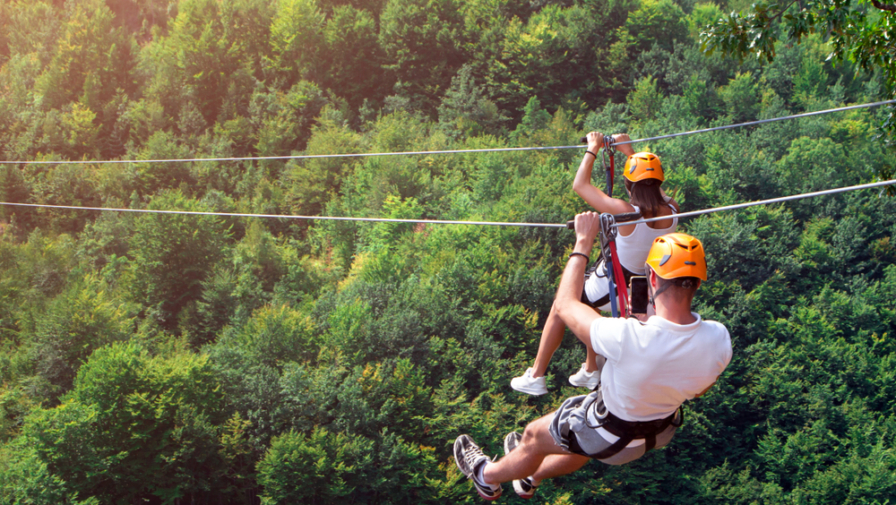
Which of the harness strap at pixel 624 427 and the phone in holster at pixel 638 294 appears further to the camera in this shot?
the phone in holster at pixel 638 294

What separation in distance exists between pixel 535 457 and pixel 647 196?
1920 millimetres

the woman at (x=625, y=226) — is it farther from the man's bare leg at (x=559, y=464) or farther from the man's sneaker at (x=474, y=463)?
the man's sneaker at (x=474, y=463)

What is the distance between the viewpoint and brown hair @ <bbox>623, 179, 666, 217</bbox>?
15.7 ft

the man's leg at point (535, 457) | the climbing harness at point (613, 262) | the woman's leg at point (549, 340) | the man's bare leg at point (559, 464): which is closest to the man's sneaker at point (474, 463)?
the man's leg at point (535, 457)

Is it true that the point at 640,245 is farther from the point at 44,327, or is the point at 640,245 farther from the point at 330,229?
the point at 330,229

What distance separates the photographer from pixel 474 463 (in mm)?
5648

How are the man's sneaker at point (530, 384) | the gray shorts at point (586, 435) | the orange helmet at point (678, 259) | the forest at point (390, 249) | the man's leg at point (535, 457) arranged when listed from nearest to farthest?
the orange helmet at point (678, 259) < the gray shorts at point (586, 435) < the man's leg at point (535, 457) < the man's sneaker at point (530, 384) < the forest at point (390, 249)

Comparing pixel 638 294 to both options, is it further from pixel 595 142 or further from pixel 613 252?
pixel 595 142

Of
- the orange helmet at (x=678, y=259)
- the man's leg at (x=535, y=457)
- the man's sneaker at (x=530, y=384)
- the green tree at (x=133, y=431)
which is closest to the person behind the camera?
the orange helmet at (x=678, y=259)

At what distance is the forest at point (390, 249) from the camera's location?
27.9 m

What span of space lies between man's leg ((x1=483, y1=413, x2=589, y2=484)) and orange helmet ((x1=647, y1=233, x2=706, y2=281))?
158cm

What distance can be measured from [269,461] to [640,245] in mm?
24111

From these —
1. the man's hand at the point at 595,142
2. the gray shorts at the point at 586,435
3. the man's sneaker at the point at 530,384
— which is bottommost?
the man's sneaker at the point at 530,384

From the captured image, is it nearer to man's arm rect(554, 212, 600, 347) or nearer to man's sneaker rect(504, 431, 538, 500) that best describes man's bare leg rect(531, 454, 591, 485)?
man's sneaker rect(504, 431, 538, 500)
